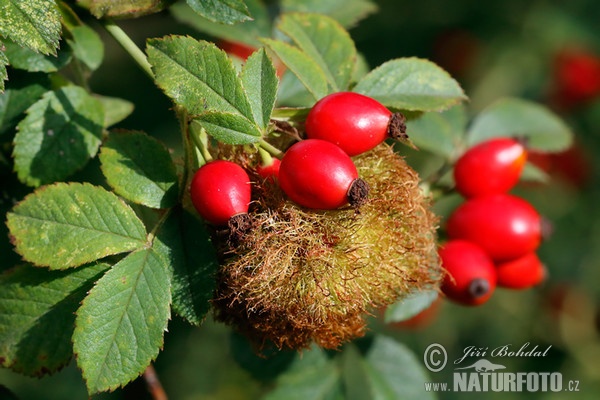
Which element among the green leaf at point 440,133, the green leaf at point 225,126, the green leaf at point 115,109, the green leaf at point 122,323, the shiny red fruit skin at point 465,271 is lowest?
the shiny red fruit skin at point 465,271

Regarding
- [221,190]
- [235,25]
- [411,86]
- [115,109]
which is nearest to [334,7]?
[235,25]

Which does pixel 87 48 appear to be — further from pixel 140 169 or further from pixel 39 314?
pixel 39 314

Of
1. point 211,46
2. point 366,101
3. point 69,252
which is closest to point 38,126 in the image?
point 69,252

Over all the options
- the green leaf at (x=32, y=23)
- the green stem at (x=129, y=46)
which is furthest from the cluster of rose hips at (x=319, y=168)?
the green leaf at (x=32, y=23)

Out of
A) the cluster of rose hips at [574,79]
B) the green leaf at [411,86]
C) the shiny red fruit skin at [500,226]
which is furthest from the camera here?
the cluster of rose hips at [574,79]

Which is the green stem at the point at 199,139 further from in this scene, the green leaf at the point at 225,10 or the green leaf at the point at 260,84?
the green leaf at the point at 225,10

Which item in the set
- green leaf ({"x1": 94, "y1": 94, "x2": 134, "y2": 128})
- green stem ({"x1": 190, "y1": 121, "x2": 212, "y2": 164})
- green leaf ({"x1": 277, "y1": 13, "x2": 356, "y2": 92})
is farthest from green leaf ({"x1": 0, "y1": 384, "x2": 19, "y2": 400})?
green leaf ({"x1": 277, "y1": 13, "x2": 356, "y2": 92})

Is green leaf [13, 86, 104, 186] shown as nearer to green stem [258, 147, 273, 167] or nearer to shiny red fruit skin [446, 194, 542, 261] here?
green stem [258, 147, 273, 167]
